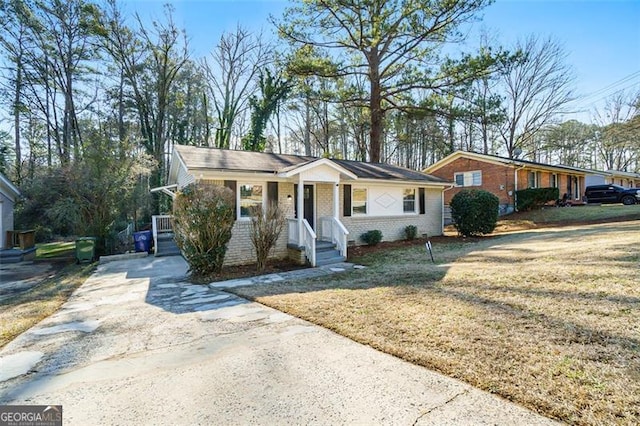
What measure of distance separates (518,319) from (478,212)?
426 inches

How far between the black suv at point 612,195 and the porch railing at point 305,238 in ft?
78.5

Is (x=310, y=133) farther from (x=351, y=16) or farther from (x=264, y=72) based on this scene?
(x=351, y=16)

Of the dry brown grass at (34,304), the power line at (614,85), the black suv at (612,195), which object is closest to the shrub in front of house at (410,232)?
the dry brown grass at (34,304)

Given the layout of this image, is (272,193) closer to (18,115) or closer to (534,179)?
(534,179)

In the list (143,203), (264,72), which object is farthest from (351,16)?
(143,203)

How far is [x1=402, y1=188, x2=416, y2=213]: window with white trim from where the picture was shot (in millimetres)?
14251

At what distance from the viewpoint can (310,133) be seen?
31000mm

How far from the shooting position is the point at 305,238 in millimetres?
10172

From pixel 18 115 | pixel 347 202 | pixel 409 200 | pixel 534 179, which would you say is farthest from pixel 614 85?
pixel 18 115

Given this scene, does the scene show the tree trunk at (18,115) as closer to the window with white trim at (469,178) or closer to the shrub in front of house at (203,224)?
the shrub in front of house at (203,224)

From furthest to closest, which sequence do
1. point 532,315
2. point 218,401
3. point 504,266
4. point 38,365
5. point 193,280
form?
point 193,280
point 504,266
point 532,315
point 38,365
point 218,401

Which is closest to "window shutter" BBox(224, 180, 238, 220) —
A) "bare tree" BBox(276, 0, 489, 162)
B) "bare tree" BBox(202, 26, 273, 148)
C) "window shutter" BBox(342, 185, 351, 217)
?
"window shutter" BBox(342, 185, 351, 217)

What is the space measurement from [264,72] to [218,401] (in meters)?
26.4

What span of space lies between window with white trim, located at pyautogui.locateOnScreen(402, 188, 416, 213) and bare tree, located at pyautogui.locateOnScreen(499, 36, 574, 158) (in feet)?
60.1
